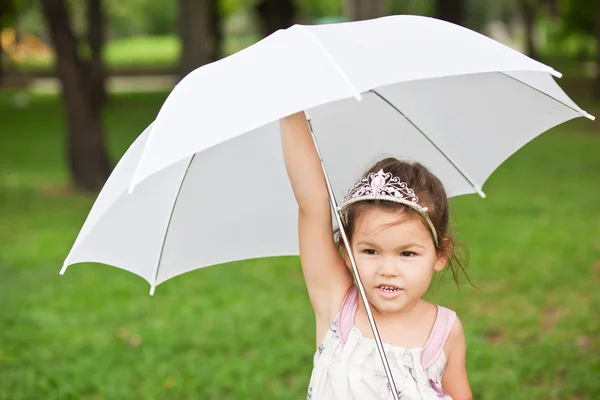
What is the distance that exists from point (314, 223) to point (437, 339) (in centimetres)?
46

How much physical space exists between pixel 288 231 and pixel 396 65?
0.97 metres

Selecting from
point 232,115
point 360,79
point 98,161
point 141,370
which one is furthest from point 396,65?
point 98,161

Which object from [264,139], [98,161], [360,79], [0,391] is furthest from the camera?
[98,161]

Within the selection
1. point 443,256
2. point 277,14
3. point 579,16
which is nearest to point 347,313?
point 443,256

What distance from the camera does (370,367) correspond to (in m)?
2.47

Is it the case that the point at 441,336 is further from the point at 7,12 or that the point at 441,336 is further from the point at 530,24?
the point at 530,24

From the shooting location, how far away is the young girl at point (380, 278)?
Result: 95.3 inches

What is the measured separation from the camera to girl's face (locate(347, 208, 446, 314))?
2398 mm

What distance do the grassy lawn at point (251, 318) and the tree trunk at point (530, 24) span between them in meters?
19.7

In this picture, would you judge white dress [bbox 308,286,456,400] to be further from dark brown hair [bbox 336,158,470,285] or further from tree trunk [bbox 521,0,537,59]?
tree trunk [bbox 521,0,537,59]

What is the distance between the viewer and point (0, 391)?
16.0 feet

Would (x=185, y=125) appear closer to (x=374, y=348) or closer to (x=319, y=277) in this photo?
(x=319, y=277)

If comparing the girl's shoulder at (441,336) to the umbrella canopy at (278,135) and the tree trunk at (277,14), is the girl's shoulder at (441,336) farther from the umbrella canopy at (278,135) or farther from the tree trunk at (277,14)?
the tree trunk at (277,14)

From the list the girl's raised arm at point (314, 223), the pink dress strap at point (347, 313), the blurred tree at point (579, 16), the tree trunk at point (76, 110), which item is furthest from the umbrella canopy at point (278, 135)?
the blurred tree at point (579, 16)
